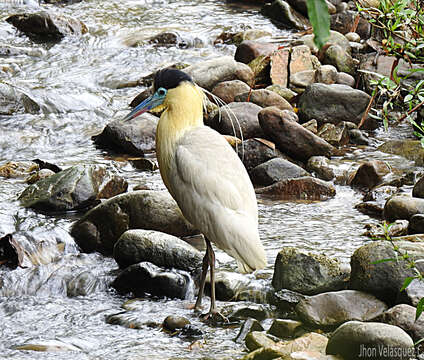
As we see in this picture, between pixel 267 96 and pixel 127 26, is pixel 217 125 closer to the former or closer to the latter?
pixel 267 96

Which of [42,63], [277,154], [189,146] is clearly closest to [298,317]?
[189,146]

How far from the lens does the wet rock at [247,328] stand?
12.4 feet

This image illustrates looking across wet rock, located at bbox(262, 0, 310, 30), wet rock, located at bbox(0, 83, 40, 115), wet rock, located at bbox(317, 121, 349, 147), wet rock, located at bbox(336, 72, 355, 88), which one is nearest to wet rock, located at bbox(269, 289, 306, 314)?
wet rock, located at bbox(317, 121, 349, 147)

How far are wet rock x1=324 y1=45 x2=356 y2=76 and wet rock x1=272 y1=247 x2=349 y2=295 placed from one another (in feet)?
19.6

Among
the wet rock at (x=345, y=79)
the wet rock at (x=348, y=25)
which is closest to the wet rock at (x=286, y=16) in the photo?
the wet rock at (x=348, y=25)

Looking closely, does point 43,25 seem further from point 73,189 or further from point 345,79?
point 73,189

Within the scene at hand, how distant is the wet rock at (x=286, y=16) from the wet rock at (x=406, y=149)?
5.47 m

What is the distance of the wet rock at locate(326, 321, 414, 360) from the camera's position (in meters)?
3.17

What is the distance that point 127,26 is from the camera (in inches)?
484

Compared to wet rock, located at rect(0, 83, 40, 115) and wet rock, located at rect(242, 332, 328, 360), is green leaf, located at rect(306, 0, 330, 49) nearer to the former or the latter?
wet rock, located at rect(242, 332, 328, 360)

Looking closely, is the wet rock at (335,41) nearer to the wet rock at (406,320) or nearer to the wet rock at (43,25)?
the wet rock at (43,25)

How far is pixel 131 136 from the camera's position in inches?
294

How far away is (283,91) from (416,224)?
13.5ft

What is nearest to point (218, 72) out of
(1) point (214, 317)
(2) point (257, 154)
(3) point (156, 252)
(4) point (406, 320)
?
(2) point (257, 154)
